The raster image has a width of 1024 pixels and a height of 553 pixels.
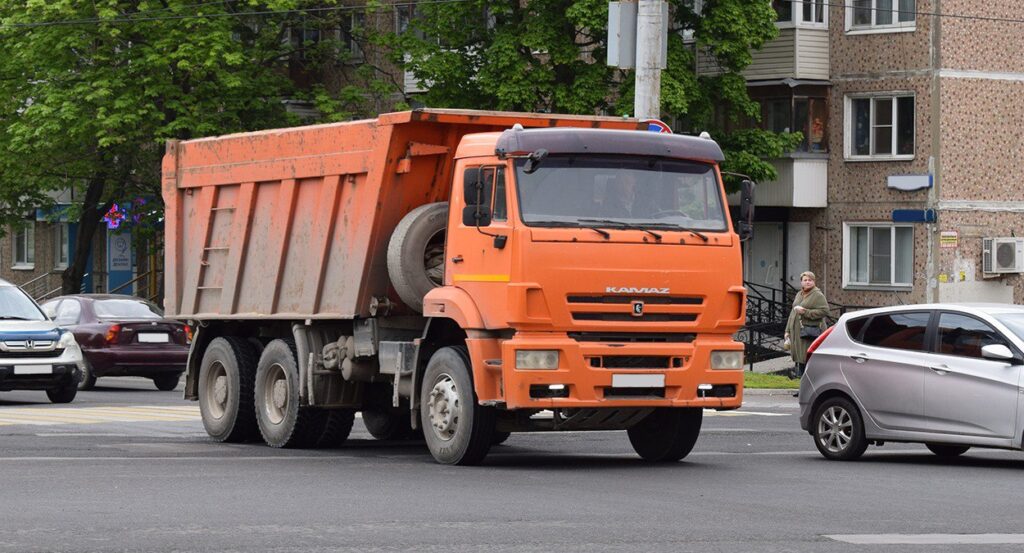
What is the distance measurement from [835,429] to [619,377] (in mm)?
3192

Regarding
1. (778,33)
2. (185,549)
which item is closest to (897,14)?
(778,33)

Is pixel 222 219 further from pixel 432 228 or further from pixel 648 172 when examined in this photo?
pixel 648 172

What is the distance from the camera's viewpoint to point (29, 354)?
25.5 m

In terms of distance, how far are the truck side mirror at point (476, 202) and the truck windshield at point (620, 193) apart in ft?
0.99

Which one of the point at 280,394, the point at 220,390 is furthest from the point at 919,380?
the point at 220,390

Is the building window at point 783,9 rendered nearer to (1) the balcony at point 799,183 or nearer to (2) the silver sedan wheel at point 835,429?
(1) the balcony at point 799,183

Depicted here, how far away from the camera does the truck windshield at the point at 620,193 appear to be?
1514 cm

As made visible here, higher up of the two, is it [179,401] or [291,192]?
[291,192]

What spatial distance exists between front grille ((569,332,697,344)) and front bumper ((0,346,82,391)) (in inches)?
482

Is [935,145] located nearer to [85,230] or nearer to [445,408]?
[85,230]

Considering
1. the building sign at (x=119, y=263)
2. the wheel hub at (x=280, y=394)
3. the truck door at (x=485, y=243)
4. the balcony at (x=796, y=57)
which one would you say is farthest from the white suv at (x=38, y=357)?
the building sign at (x=119, y=263)

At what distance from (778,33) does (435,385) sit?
90.5 ft

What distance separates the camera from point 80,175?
148ft

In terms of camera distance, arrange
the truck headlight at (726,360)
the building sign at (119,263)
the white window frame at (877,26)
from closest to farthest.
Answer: the truck headlight at (726,360), the white window frame at (877,26), the building sign at (119,263)
